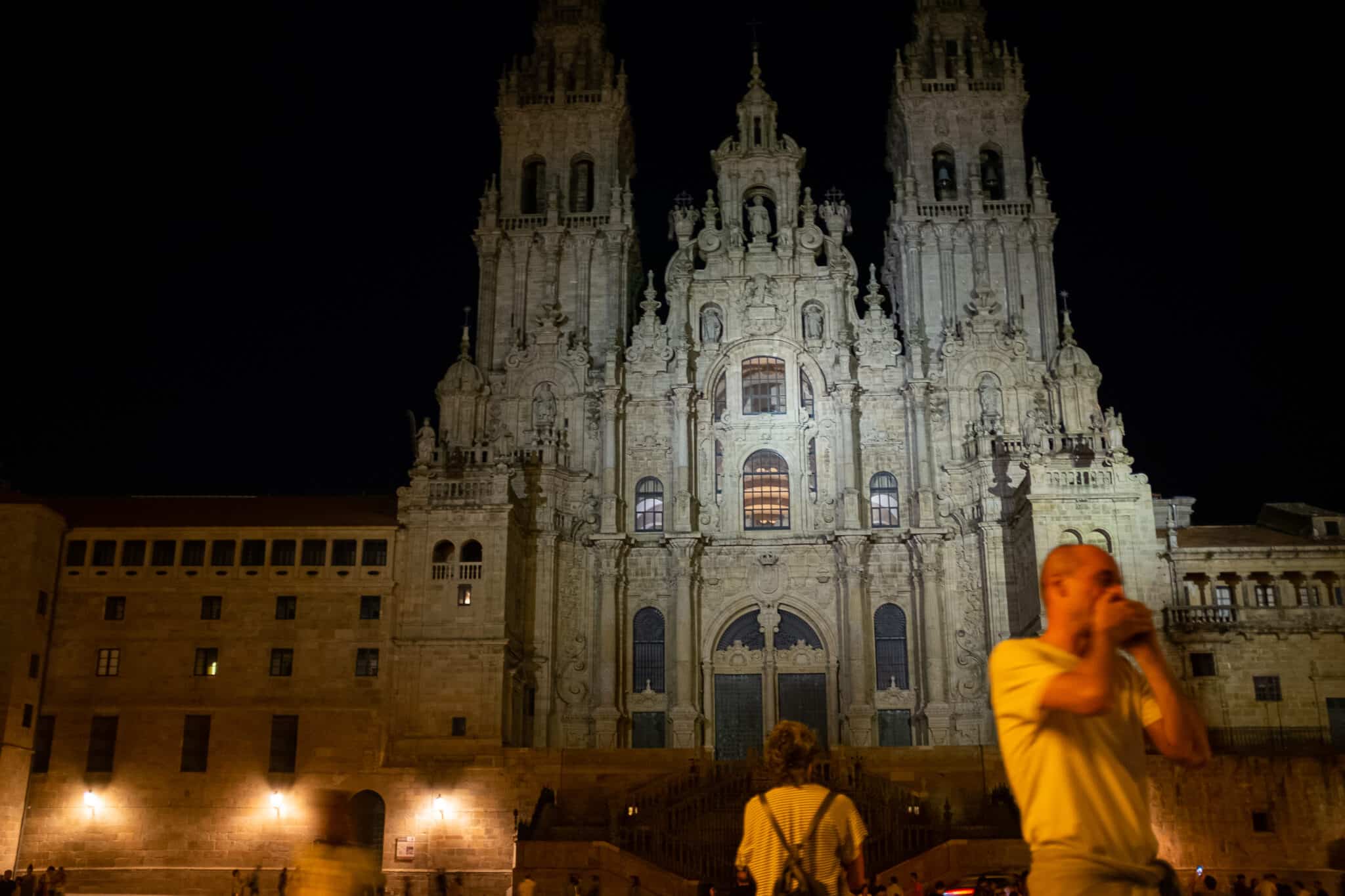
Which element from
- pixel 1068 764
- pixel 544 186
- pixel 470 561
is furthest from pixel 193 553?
pixel 1068 764

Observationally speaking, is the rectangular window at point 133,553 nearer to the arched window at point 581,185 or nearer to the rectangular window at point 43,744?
the rectangular window at point 43,744

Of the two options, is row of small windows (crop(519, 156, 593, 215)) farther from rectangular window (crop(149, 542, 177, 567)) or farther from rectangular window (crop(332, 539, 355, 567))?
rectangular window (crop(149, 542, 177, 567))

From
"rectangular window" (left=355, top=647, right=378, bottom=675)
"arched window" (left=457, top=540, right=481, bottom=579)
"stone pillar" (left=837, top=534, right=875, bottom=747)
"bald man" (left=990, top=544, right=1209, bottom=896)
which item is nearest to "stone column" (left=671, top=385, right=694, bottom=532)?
"stone pillar" (left=837, top=534, right=875, bottom=747)

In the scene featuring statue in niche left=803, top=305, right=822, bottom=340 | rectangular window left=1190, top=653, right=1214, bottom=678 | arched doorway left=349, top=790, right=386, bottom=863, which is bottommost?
arched doorway left=349, top=790, right=386, bottom=863

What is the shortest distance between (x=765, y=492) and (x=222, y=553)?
1947 cm

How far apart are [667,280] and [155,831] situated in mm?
26843

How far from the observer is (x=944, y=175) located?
2085 inches

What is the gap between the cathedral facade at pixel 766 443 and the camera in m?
44.6

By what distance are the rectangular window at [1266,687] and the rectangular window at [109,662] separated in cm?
3621

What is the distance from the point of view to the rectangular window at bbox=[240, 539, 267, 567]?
→ 43.5 m

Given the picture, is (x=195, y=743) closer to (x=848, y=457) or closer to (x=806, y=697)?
(x=806, y=697)

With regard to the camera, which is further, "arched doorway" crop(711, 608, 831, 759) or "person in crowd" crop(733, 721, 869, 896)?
"arched doorway" crop(711, 608, 831, 759)

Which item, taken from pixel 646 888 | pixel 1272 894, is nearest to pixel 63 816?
pixel 646 888

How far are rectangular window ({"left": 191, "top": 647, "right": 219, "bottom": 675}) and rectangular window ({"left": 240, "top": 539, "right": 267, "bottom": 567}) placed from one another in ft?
9.83
